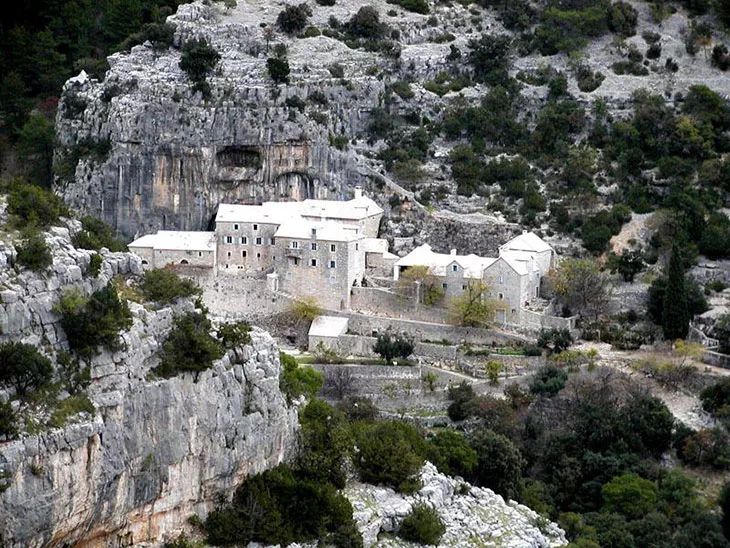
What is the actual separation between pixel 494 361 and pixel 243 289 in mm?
10071

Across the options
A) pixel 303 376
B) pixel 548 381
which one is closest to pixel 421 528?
pixel 303 376

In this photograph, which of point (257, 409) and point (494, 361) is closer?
point (257, 409)

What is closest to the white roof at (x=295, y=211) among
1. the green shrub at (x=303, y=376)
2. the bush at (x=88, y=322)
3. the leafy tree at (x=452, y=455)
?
the green shrub at (x=303, y=376)

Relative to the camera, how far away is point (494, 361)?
6122cm

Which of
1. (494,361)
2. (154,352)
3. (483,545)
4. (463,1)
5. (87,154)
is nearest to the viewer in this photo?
(154,352)

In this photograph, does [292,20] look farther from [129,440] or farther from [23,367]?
[23,367]

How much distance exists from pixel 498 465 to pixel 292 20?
103 ft

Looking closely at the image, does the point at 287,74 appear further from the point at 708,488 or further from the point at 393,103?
the point at 708,488

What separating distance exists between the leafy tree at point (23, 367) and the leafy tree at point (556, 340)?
29393mm

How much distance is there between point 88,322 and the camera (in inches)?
1404

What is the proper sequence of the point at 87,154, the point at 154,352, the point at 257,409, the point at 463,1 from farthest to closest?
1. the point at 463,1
2. the point at 87,154
3. the point at 257,409
4. the point at 154,352

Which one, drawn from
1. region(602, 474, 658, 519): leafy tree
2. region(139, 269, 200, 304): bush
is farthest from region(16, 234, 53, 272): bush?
region(602, 474, 658, 519): leafy tree

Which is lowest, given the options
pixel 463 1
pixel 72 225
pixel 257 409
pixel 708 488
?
pixel 708 488

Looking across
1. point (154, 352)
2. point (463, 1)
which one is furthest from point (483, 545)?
point (463, 1)
